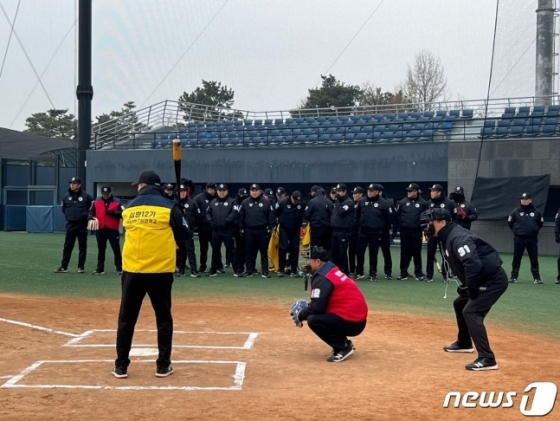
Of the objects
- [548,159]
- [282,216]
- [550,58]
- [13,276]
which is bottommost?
[13,276]

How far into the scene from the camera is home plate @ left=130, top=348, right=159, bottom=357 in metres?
8.61

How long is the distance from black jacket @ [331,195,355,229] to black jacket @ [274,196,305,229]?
3.03 ft

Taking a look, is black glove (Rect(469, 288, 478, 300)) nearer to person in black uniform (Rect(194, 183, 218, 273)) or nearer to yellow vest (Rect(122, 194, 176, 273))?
yellow vest (Rect(122, 194, 176, 273))

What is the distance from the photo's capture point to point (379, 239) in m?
17.0

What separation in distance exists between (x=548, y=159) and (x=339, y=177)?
25.4 ft

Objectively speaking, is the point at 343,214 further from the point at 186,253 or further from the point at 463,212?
the point at 186,253

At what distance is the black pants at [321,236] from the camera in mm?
17016

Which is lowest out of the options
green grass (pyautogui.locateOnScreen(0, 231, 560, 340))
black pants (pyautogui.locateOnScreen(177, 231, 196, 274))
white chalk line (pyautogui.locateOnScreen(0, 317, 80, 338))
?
green grass (pyautogui.locateOnScreen(0, 231, 560, 340))

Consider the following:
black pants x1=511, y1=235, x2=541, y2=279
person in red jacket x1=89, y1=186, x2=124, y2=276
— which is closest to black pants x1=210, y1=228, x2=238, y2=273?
person in red jacket x1=89, y1=186, x2=124, y2=276

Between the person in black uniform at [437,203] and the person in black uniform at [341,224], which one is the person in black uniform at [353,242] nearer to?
the person in black uniform at [341,224]

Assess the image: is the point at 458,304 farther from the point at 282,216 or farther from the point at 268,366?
the point at 282,216

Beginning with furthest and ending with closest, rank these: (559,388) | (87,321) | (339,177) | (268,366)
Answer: (339,177) → (87,321) → (268,366) → (559,388)

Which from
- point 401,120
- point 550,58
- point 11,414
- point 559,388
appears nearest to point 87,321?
point 11,414

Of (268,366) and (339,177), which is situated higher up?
(339,177)
